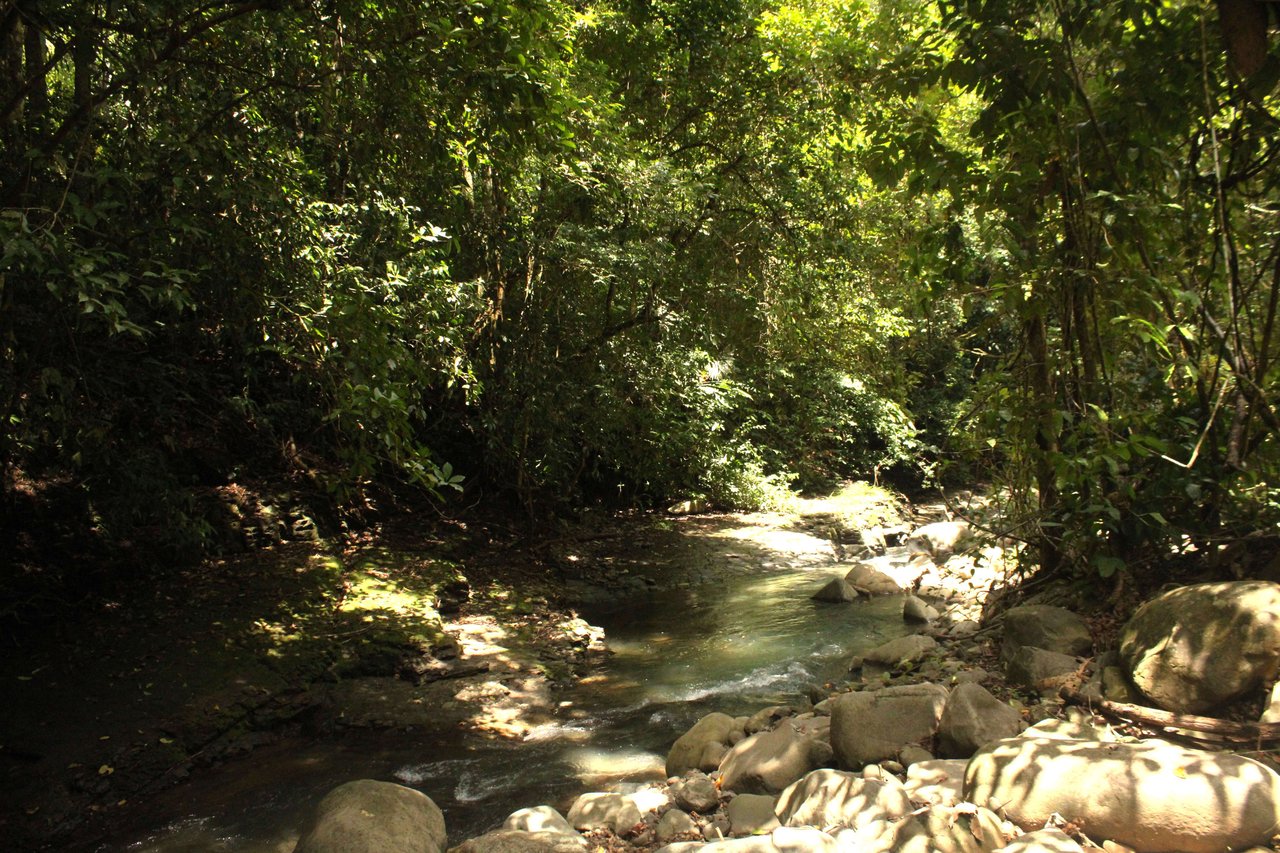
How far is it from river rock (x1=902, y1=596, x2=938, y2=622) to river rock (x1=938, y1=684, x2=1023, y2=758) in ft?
11.5

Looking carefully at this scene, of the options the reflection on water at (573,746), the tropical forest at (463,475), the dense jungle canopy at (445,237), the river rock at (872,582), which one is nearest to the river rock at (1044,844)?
the tropical forest at (463,475)

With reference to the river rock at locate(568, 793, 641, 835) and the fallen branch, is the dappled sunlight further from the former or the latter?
the fallen branch

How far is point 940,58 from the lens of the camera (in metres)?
5.29

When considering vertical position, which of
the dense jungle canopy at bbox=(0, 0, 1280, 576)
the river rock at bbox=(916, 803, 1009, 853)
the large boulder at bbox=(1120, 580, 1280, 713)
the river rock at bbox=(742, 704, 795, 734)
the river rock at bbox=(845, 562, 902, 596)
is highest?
the dense jungle canopy at bbox=(0, 0, 1280, 576)

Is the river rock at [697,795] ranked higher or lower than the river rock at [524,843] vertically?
lower

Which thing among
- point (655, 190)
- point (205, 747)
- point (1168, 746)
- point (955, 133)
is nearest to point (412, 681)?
point (205, 747)

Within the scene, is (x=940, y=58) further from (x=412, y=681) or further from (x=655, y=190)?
(x=412, y=681)

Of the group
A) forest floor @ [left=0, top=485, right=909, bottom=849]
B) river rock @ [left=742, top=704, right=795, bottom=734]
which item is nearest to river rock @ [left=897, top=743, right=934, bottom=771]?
river rock @ [left=742, top=704, right=795, bottom=734]

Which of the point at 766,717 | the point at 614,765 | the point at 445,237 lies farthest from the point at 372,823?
the point at 445,237

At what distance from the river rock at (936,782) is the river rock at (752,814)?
636 mm

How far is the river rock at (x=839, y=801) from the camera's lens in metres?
3.41

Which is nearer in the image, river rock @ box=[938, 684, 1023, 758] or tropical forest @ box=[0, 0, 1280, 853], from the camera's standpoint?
tropical forest @ box=[0, 0, 1280, 853]

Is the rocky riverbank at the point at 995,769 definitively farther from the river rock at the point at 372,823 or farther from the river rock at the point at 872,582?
the river rock at the point at 872,582

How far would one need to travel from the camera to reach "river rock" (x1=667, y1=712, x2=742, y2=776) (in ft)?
15.8
